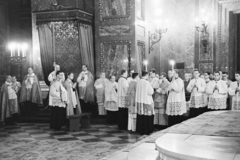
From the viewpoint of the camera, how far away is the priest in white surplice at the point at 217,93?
32.2ft

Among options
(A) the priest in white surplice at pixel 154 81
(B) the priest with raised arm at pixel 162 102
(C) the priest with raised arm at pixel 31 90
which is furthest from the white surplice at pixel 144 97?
(C) the priest with raised arm at pixel 31 90

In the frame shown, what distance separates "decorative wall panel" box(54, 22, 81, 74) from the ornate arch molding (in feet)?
17.8

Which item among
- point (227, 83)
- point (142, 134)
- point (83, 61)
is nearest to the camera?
point (142, 134)

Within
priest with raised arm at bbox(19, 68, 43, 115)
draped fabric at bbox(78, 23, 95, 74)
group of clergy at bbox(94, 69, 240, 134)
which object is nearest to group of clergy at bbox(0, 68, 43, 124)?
priest with raised arm at bbox(19, 68, 43, 115)

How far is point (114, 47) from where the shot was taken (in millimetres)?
12242

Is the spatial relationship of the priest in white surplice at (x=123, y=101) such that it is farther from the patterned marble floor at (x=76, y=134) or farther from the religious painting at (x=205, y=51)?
the religious painting at (x=205, y=51)

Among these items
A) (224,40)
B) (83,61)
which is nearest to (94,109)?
(83,61)

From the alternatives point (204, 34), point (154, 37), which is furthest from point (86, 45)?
point (204, 34)

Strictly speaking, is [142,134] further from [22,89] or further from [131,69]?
[22,89]

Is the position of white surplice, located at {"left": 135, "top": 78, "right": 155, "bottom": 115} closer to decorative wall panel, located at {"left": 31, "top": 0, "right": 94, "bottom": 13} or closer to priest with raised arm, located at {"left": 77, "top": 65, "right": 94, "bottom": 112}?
priest with raised arm, located at {"left": 77, "top": 65, "right": 94, "bottom": 112}

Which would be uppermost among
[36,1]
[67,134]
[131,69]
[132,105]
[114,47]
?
[36,1]

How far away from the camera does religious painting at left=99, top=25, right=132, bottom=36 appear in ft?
39.5

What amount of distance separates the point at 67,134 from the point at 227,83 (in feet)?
17.9

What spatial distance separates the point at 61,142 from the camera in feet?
25.9
